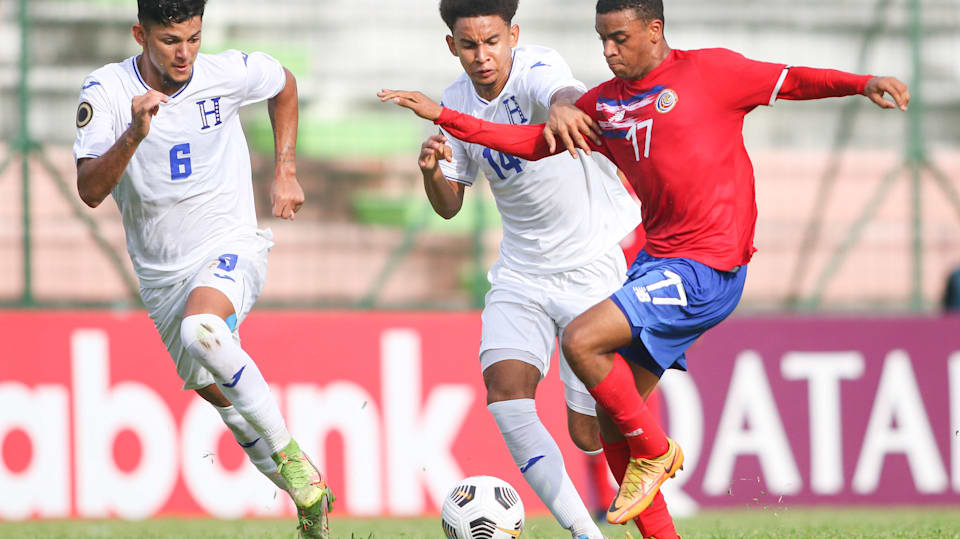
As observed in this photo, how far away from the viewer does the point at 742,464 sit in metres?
10.0

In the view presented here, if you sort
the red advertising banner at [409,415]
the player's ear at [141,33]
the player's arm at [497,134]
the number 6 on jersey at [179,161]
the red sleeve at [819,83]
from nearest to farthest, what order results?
the red sleeve at [819,83] → the player's arm at [497,134] → the player's ear at [141,33] → the number 6 on jersey at [179,161] → the red advertising banner at [409,415]

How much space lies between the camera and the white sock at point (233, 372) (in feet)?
19.0

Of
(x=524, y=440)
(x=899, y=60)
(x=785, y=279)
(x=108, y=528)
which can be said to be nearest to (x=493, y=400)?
(x=524, y=440)

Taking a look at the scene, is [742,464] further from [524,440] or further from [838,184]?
[524,440]

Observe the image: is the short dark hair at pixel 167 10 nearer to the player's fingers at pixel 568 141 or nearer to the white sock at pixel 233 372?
the white sock at pixel 233 372

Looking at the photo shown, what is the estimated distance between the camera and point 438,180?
616 centimetres

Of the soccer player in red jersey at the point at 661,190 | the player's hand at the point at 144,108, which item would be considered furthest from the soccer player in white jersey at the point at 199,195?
the soccer player in red jersey at the point at 661,190

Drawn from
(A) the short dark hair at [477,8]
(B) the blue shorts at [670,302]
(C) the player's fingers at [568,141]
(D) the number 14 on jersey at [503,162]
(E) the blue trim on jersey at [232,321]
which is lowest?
(E) the blue trim on jersey at [232,321]

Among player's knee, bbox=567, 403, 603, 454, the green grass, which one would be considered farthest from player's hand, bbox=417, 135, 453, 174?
the green grass

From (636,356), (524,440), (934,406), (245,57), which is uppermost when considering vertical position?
(245,57)

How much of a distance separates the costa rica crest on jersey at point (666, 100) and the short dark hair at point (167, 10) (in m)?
2.07

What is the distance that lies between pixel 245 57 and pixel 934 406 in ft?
20.0

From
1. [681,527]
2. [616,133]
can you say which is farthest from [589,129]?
[681,527]

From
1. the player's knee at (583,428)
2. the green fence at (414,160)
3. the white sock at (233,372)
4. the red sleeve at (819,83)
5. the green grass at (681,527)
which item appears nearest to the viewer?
the red sleeve at (819,83)
